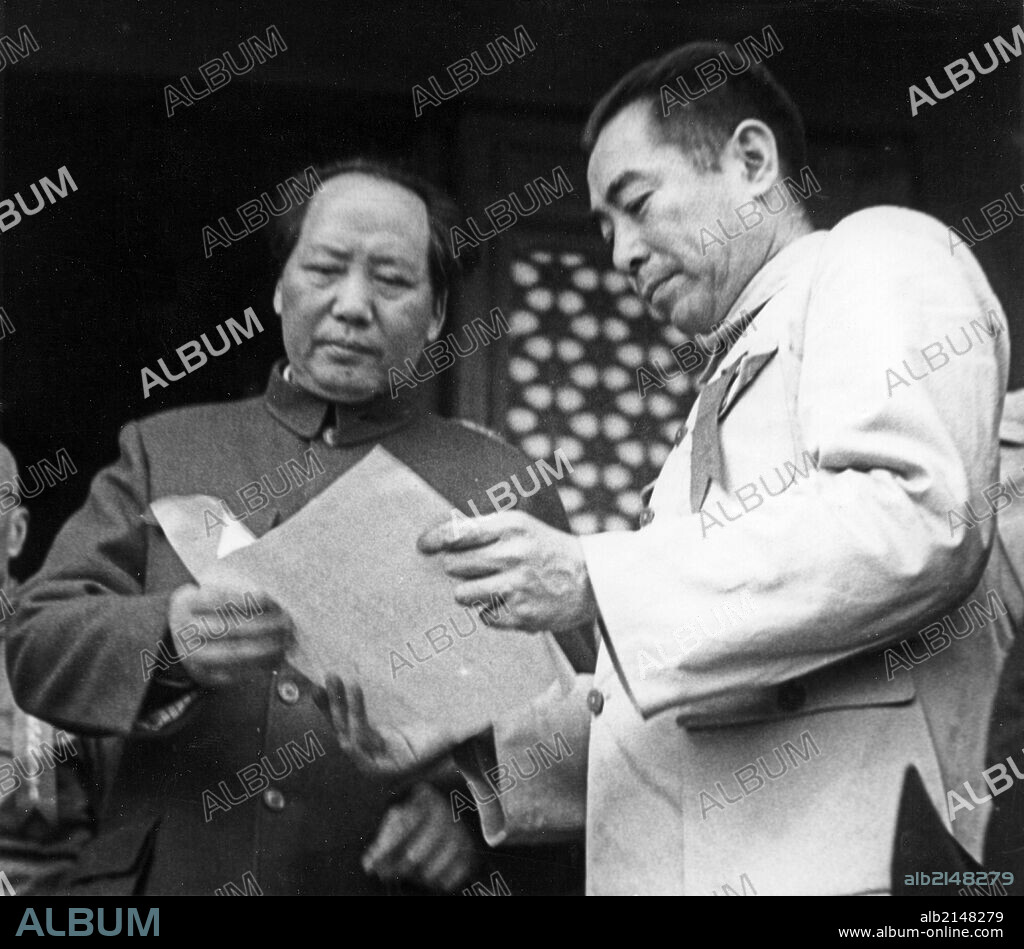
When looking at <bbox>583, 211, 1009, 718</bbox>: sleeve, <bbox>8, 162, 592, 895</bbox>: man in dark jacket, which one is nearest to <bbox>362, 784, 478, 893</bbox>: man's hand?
<bbox>8, 162, 592, 895</bbox>: man in dark jacket

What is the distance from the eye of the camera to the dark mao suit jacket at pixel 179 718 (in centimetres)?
536

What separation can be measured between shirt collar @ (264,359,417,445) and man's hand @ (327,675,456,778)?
0.86 meters

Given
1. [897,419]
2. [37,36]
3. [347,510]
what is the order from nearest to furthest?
[897,419] < [347,510] < [37,36]

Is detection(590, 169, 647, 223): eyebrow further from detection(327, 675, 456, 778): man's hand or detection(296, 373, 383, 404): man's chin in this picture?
detection(327, 675, 456, 778): man's hand

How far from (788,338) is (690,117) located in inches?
36.5

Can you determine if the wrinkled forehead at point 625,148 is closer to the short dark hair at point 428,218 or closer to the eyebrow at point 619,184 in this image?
the eyebrow at point 619,184

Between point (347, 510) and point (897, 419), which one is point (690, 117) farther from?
point (347, 510)

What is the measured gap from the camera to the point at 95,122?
5.89 metres

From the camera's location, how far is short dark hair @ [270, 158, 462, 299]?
5.79 meters

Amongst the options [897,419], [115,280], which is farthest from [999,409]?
[115,280]

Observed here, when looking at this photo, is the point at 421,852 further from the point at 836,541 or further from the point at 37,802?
the point at 836,541

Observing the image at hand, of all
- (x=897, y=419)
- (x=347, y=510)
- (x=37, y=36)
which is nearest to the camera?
(x=897, y=419)

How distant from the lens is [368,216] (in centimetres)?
579

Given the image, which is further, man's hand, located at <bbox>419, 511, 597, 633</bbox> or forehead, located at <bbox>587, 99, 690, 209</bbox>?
forehead, located at <bbox>587, 99, 690, 209</bbox>
